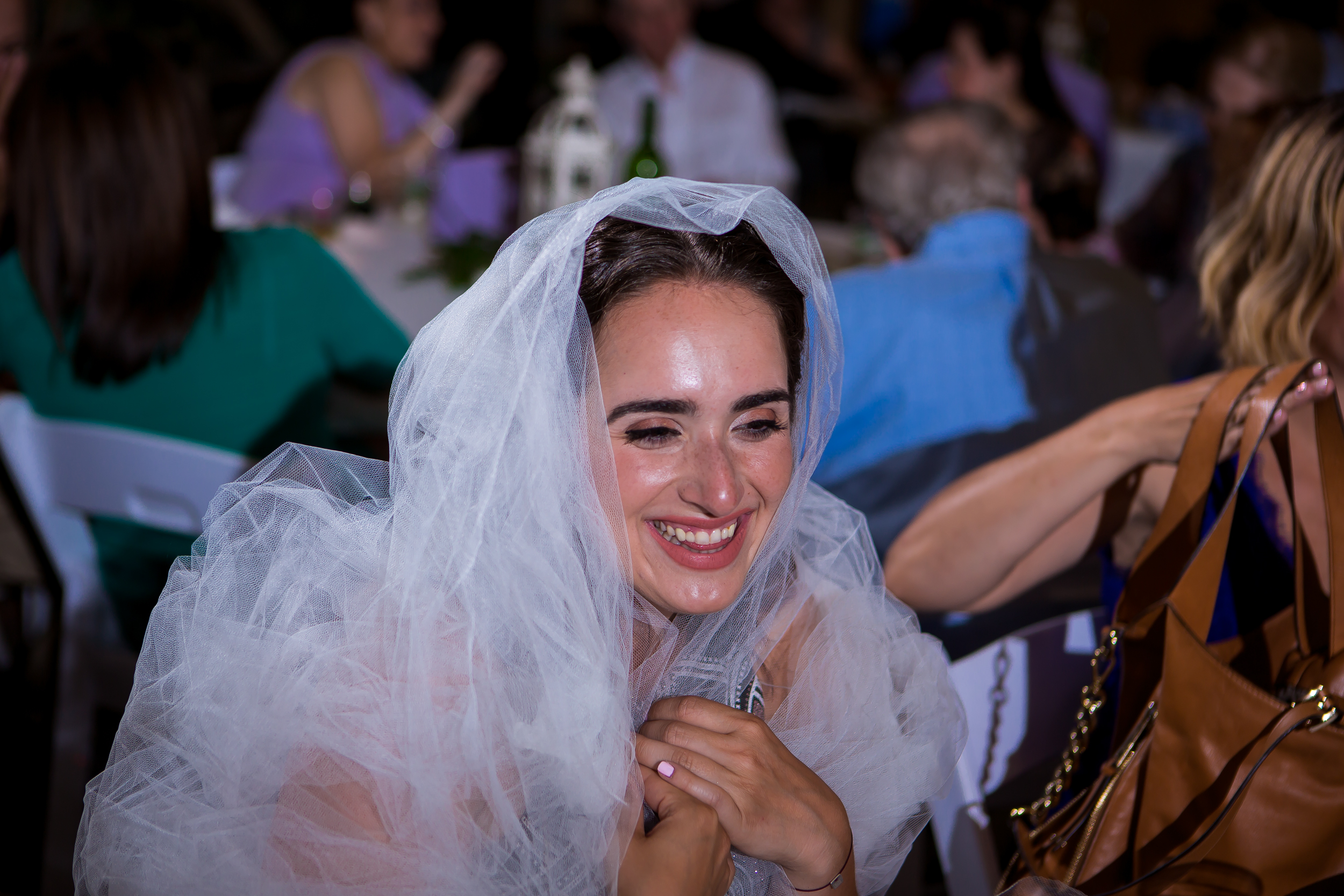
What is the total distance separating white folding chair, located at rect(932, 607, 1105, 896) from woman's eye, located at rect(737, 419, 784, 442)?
0.47m

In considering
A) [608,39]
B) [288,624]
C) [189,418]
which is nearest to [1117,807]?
[288,624]

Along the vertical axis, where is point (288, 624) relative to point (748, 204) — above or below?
below

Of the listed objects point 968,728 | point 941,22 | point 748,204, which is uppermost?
point 941,22

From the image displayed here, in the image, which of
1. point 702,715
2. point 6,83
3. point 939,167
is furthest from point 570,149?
point 702,715

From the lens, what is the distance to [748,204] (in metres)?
1.09

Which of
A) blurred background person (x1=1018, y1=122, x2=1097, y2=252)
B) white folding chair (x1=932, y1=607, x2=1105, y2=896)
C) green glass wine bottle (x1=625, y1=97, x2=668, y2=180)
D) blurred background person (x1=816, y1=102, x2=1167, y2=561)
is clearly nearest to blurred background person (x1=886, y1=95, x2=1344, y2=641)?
white folding chair (x1=932, y1=607, x2=1105, y2=896)

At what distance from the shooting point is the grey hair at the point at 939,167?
2.26m

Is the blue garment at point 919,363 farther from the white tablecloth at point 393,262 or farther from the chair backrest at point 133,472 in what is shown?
the chair backrest at point 133,472

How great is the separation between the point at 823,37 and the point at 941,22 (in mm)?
3746

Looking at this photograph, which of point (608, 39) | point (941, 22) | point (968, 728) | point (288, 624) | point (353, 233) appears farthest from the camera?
point (608, 39)

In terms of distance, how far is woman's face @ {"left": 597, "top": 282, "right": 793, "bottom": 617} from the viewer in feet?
3.47

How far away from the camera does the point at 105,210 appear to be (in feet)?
6.08

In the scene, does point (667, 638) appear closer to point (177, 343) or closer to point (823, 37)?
point (177, 343)

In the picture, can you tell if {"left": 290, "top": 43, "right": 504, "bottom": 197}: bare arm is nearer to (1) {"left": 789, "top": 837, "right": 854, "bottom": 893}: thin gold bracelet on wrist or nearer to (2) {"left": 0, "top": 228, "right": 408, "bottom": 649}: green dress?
(2) {"left": 0, "top": 228, "right": 408, "bottom": 649}: green dress
